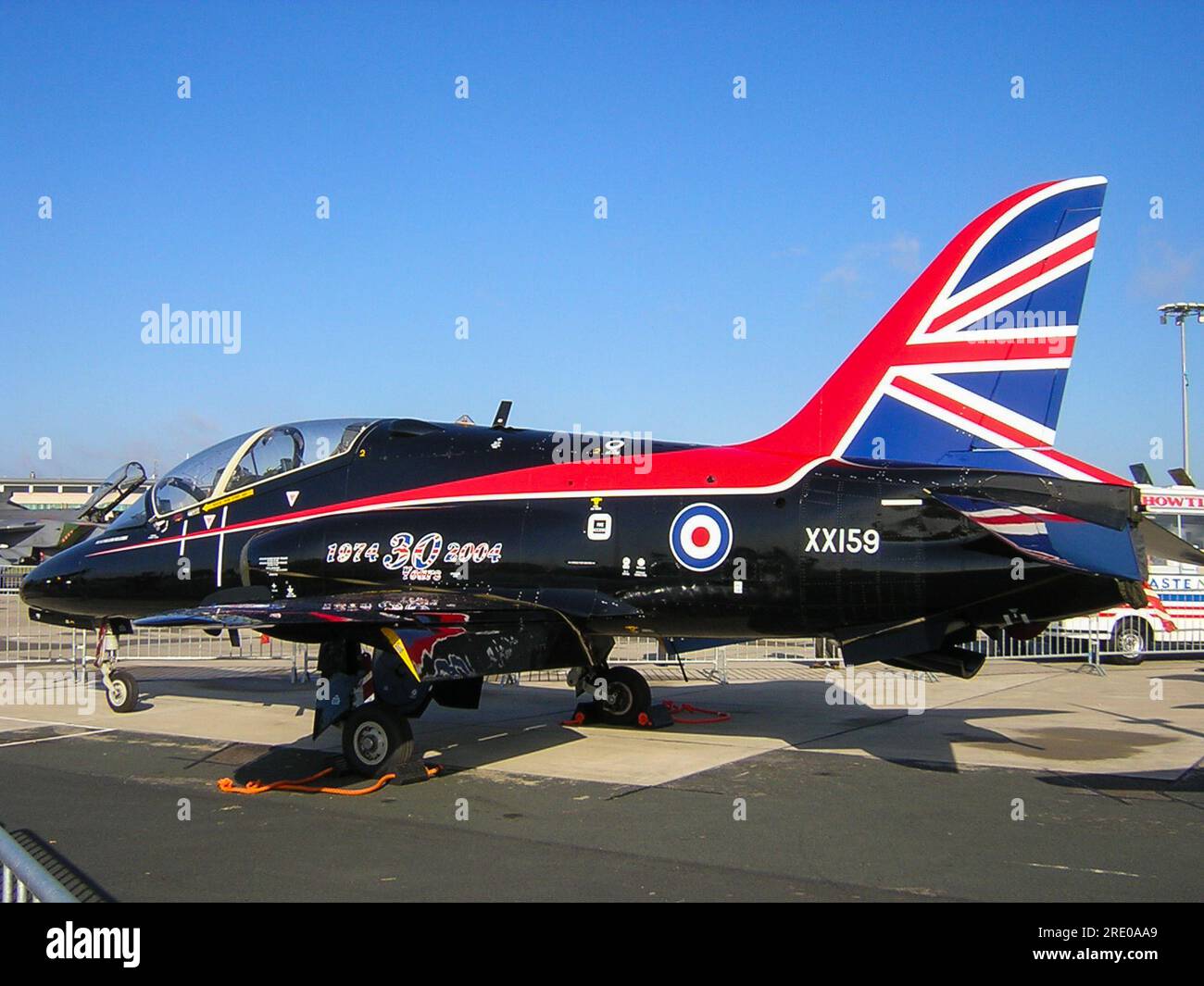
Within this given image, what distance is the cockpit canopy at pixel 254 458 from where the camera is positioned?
12766mm

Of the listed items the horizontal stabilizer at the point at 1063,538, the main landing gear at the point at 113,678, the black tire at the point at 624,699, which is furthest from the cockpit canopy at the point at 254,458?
the horizontal stabilizer at the point at 1063,538

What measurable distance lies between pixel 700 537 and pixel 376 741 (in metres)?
3.68

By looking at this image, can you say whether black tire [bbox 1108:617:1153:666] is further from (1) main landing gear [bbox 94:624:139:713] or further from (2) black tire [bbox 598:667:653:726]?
(1) main landing gear [bbox 94:624:139:713]

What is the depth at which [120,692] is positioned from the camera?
571 inches

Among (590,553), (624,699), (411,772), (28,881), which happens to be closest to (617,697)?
(624,699)

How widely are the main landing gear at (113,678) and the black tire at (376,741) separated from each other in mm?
5652

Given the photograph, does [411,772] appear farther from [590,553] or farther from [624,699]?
[624,699]

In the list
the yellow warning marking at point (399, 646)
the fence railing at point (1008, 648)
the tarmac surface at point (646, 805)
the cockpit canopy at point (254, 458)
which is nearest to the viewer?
the tarmac surface at point (646, 805)

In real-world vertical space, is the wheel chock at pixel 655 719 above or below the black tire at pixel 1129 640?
above

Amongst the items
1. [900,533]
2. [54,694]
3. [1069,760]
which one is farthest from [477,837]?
[54,694]

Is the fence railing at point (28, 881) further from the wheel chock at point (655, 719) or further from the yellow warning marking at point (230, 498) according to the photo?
the wheel chock at point (655, 719)

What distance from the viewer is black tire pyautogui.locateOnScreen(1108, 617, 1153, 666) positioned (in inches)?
856
